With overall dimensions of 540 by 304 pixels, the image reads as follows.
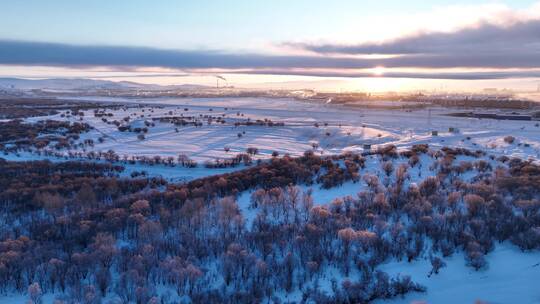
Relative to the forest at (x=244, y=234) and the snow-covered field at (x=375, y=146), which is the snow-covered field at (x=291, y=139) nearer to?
the snow-covered field at (x=375, y=146)

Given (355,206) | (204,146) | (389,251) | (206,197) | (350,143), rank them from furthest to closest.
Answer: (350,143) < (204,146) < (206,197) < (355,206) < (389,251)

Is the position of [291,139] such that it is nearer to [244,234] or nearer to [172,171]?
[172,171]

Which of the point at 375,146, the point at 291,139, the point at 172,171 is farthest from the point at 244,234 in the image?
the point at 291,139

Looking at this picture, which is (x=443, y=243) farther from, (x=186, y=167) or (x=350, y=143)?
(x=350, y=143)

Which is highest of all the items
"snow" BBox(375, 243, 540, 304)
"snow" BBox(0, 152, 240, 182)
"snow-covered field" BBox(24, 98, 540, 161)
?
"snow-covered field" BBox(24, 98, 540, 161)

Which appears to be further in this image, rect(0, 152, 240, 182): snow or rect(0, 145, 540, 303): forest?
rect(0, 152, 240, 182): snow

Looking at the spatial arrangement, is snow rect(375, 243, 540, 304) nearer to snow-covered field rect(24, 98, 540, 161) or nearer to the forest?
the forest

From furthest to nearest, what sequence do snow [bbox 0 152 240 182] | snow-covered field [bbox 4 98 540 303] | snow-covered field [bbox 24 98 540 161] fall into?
snow-covered field [bbox 24 98 540 161] → snow [bbox 0 152 240 182] → snow-covered field [bbox 4 98 540 303]

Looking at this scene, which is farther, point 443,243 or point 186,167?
point 186,167

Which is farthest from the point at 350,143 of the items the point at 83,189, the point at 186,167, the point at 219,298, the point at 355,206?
the point at 219,298

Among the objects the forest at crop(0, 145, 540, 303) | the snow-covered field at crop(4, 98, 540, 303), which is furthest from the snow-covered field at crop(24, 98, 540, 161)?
the forest at crop(0, 145, 540, 303)

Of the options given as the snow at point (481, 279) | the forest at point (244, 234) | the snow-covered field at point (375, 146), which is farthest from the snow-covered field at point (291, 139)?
the snow at point (481, 279)
